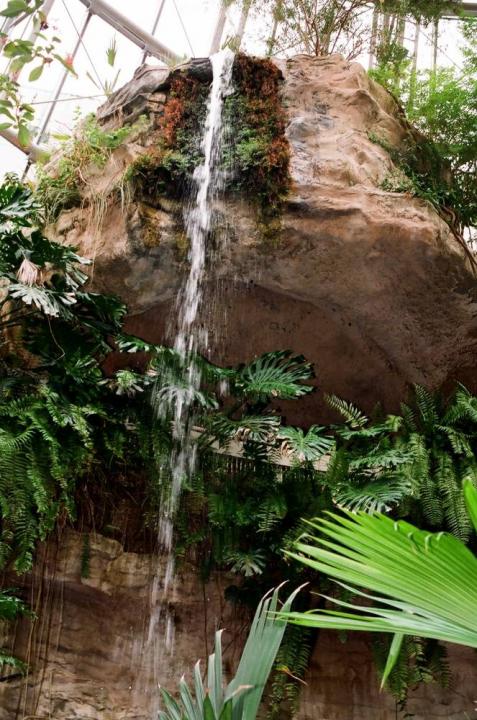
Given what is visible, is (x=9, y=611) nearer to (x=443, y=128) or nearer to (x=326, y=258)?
(x=326, y=258)

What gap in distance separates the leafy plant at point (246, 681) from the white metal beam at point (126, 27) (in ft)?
28.1

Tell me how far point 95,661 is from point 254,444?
1.62 meters

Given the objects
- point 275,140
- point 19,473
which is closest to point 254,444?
point 19,473

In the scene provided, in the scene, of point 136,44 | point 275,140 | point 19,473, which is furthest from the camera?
point 136,44

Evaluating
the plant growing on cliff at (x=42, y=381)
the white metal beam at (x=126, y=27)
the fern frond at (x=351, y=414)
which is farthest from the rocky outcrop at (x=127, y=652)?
the white metal beam at (x=126, y=27)

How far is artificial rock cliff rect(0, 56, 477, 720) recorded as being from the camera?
3.84 meters

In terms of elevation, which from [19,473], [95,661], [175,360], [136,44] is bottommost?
[95,661]

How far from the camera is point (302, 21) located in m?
6.60

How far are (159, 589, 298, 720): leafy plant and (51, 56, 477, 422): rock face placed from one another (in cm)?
283

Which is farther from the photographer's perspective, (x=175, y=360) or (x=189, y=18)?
(x=189, y=18)

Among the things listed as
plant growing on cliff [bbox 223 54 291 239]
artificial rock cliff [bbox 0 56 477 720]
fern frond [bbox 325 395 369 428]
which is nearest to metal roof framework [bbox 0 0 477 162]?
plant growing on cliff [bbox 223 54 291 239]

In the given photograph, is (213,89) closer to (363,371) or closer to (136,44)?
(363,371)

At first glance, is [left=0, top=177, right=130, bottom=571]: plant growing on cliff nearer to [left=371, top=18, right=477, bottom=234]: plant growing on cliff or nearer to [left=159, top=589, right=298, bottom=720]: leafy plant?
[left=159, top=589, right=298, bottom=720]: leafy plant

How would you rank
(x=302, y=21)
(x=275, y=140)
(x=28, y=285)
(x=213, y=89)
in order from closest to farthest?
(x=28, y=285) → (x=275, y=140) → (x=213, y=89) → (x=302, y=21)
